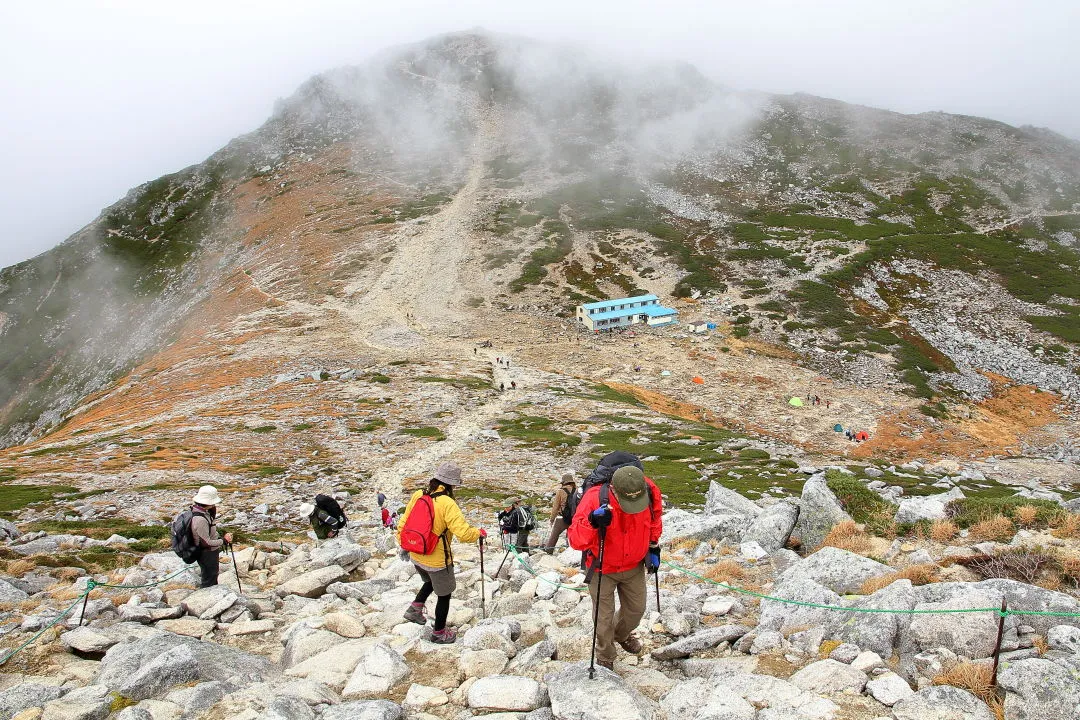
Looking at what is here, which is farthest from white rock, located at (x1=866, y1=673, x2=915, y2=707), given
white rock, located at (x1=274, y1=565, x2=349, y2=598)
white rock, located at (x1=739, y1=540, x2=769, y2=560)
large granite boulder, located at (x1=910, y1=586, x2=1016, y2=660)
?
white rock, located at (x1=274, y1=565, x2=349, y2=598)

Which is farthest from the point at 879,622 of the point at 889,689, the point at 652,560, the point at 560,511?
the point at 560,511

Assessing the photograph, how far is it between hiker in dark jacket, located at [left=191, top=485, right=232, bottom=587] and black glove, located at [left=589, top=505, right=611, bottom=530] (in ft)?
24.6

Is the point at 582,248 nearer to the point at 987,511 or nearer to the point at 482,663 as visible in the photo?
the point at 987,511

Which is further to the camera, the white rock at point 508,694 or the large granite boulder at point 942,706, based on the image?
the white rock at point 508,694

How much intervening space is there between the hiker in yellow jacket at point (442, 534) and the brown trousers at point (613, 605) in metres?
1.84

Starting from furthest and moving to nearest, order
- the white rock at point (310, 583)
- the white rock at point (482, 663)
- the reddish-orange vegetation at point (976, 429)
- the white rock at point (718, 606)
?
1. the reddish-orange vegetation at point (976, 429)
2. the white rock at point (310, 583)
3. the white rock at point (718, 606)
4. the white rock at point (482, 663)

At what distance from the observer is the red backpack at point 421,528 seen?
8.20 m

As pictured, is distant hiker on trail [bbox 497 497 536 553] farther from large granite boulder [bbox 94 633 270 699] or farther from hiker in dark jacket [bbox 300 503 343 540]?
large granite boulder [bbox 94 633 270 699]

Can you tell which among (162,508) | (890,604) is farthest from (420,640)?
(162,508)

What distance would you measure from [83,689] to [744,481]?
81.0 ft

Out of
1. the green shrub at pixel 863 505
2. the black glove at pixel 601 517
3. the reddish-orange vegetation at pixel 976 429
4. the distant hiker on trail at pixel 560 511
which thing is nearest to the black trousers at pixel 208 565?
the distant hiker on trail at pixel 560 511

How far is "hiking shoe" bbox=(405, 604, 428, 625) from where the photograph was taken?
9.37 metres

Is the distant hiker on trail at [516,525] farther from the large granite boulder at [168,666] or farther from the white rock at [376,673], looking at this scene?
the large granite boulder at [168,666]

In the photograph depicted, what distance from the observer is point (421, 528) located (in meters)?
8.21
